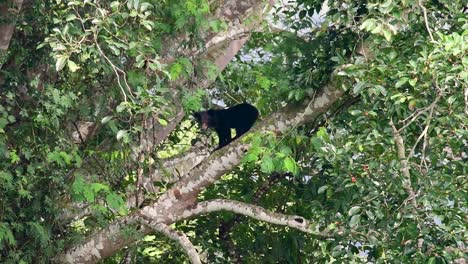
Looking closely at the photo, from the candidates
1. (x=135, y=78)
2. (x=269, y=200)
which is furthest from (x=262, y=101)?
(x=135, y=78)

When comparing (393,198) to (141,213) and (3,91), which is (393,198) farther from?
(3,91)

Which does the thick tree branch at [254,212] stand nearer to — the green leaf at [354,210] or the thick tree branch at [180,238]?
the thick tree branch at [180,238]

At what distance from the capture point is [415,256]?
5.51 metres

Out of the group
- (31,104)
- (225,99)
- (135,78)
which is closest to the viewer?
(135,78)

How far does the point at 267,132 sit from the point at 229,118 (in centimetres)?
205

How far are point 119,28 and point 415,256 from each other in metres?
2.29

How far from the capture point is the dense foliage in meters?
5.57

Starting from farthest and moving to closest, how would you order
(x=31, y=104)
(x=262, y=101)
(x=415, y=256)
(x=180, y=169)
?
(x=180, y=169) < (x=262, y=101) < (x=31, y=104) < (x=415, y=256)

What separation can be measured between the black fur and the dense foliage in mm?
190

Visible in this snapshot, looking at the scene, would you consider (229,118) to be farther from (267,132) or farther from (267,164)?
(267,164)

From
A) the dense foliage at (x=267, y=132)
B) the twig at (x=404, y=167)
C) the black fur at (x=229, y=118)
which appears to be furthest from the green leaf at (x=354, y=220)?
the black fur at (x=229, y=118)

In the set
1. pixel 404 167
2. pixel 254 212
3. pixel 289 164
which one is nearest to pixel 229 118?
pixel 254 212

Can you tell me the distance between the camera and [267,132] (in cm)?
659

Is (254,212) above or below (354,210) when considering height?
below
